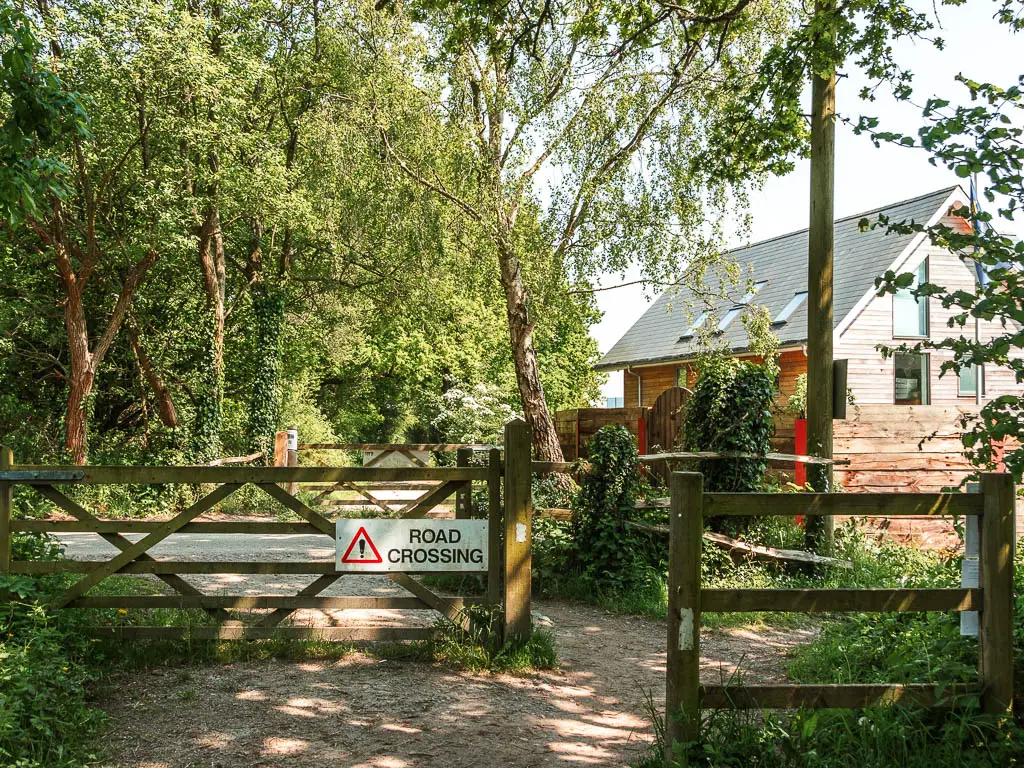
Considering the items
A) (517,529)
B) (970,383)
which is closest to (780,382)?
(970,383)

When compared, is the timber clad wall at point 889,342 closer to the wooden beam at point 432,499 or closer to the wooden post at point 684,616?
the wooden beam at point 432,499

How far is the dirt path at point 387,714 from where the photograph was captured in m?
4.55

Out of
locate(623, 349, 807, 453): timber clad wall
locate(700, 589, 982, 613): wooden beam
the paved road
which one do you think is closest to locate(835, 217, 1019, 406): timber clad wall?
locate(623, 349, 807, 453): timber clad wall

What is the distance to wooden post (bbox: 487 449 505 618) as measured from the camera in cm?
633

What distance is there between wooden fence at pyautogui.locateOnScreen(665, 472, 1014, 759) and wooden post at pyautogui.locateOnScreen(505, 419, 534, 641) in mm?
2361

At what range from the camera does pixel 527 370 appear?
16.5m

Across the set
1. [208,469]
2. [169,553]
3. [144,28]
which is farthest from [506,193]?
[208,469]

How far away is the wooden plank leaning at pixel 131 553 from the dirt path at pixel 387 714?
0.74m

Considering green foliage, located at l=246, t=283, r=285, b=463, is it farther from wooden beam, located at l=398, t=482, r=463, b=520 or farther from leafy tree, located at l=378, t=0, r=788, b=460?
wooden beam, located at l=398, t=482, r=463, b=520

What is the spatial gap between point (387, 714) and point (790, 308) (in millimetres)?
21493

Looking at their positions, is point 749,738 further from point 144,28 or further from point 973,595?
point 144,28

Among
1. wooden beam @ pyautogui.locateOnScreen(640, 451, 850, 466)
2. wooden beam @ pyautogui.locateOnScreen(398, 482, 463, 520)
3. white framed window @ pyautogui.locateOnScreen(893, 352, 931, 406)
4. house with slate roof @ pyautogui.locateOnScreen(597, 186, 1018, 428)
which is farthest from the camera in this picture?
white framed window @ pyautogui.locateOnScreen(893, 352, 931, 406)

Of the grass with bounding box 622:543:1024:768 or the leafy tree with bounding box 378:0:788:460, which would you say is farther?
the leafy tree with bounding box 378:0:788:460

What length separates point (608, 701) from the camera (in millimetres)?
5660
